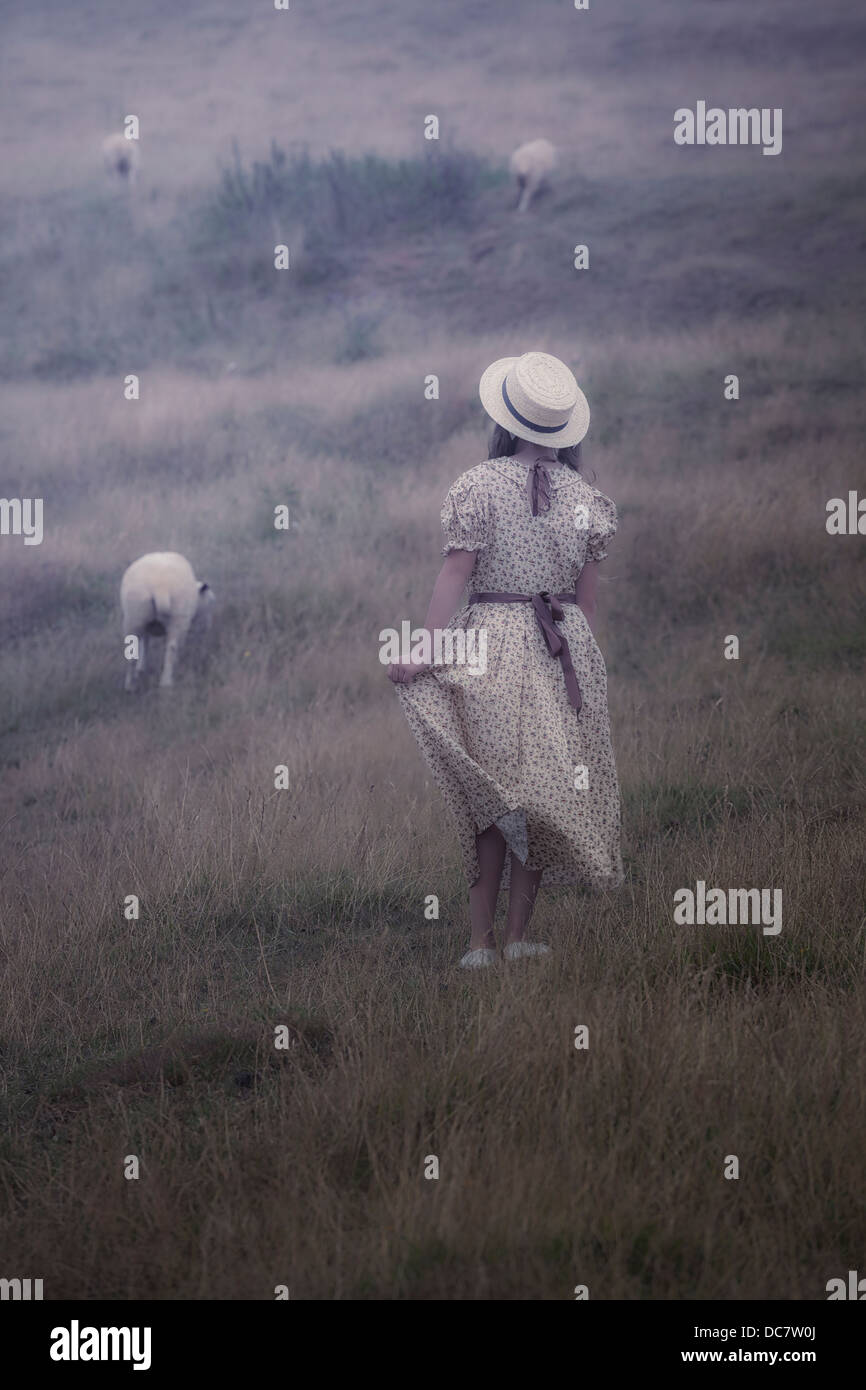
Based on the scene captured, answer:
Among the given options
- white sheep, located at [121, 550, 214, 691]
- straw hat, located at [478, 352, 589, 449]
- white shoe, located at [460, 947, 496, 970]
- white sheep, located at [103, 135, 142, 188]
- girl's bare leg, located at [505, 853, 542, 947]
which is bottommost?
white shoe, located at [460, 947, 496, 970]

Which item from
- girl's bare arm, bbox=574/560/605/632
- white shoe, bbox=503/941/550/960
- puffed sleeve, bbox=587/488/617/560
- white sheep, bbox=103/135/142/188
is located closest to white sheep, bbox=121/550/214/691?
girl's bare arm, bbox=574/560/605/632

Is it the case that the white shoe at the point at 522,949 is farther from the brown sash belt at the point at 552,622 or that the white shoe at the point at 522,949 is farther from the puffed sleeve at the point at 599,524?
the puffed sleeve at the point at 599,524

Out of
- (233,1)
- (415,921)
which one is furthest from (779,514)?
(233,1)

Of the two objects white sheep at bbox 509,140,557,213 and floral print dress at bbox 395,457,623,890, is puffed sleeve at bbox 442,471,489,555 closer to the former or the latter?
floral print dress at bbox 395,457,623,890

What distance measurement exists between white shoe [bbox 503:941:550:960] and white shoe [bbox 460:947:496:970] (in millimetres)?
88

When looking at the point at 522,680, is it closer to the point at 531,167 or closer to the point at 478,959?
the point at 478,959

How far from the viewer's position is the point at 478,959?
4.14 meters

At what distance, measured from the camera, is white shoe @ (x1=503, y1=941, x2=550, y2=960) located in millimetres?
3982

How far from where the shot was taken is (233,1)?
20297 mm

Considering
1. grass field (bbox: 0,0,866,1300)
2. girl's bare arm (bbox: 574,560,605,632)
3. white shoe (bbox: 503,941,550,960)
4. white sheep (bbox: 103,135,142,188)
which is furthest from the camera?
white sheep (bbox: 103,135,142,188)

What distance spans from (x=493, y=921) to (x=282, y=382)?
11.5 meters

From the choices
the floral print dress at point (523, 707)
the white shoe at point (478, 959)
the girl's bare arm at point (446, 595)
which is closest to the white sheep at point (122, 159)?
the floral print dress at point (523, 707)

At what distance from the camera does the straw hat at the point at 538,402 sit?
4.10m
